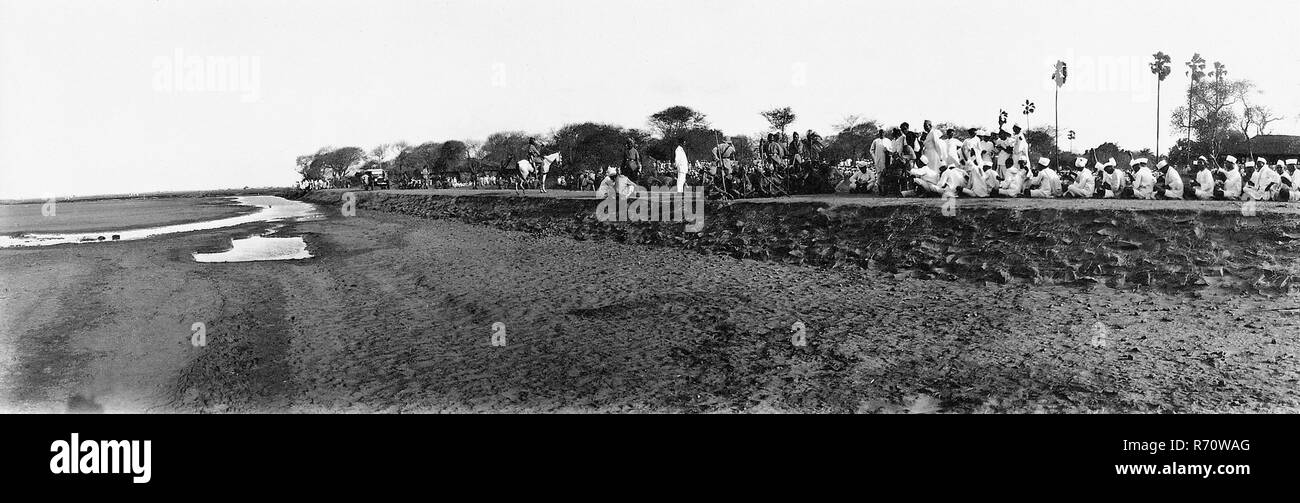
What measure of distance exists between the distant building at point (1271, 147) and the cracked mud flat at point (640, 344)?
46784 mm

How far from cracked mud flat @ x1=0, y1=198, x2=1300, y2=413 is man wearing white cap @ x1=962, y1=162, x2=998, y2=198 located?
4267 mm

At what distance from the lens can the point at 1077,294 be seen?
9.54 metres

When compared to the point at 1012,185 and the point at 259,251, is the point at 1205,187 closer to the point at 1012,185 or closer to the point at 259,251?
the point at 1012,185

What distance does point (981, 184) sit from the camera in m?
14.6

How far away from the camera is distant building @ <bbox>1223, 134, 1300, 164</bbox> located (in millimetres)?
46534

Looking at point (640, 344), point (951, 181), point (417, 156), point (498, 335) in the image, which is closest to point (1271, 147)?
point (951, 181)

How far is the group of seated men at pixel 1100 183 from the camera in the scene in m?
13.9

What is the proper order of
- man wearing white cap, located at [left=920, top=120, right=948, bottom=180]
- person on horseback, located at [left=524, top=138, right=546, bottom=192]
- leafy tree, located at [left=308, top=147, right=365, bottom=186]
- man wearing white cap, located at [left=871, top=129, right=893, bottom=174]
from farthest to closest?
leafy tree, located at [left=308, top=147, right=365, bottom=186] → person on horseback, located at [left=524, top=138, right=546, bottom=192] → man wearing white cap, located at [left=871, top=129, right=893, bottom=174] → man wearing white cap, located at [left=920, top=120, right=948, bottom=180]

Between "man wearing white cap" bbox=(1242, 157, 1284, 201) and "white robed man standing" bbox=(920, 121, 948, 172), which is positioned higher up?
"white robed man standing" bbox=(920, 121, 948, 172)

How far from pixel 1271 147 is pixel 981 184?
46506mm

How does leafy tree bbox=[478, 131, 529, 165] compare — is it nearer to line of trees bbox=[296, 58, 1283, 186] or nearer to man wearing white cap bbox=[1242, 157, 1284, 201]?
line of trees bbox=[296, 58, 1283, 186]

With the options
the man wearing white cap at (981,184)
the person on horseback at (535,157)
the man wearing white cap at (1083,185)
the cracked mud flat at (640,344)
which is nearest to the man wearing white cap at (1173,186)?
the man wearing white cap at (1083,185)

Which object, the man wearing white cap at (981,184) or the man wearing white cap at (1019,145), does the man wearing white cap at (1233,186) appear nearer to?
the man wearing white cap at (1019,145)

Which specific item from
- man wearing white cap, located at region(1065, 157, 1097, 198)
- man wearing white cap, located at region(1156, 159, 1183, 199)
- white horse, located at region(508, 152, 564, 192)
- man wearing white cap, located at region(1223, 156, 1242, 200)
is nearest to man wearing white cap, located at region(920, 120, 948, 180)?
man wearing white cap, located at region(1065, 157, 1097, 198)
